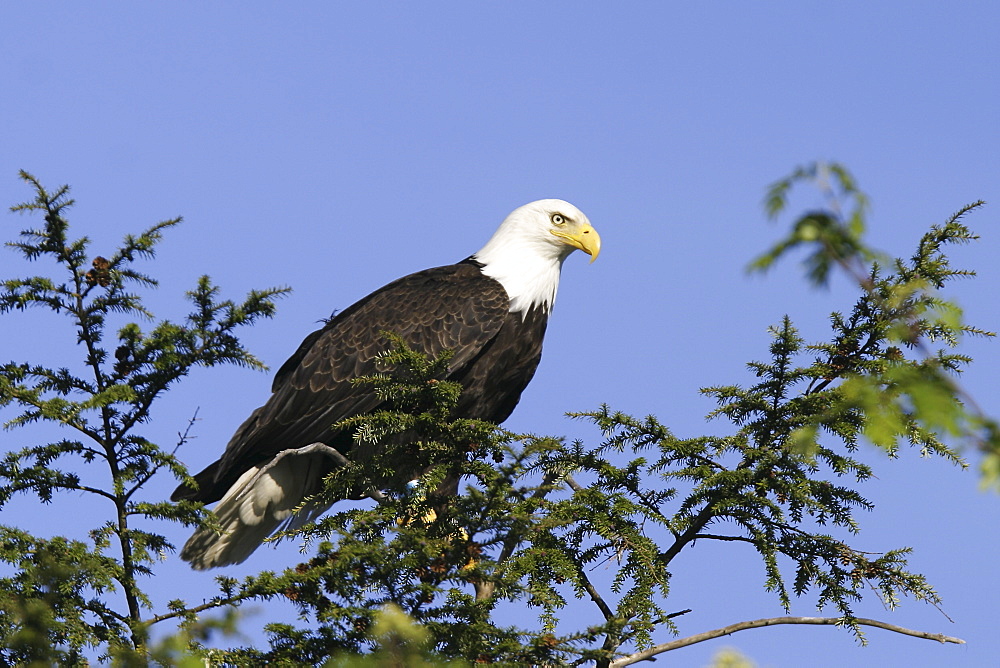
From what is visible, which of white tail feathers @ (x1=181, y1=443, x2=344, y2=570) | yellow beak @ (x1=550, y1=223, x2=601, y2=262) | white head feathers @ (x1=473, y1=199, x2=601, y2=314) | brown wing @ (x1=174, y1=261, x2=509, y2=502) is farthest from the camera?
yellow beak @ (x1=550, y1=223, x2=601, y2=262)

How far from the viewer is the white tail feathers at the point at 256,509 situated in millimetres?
6484

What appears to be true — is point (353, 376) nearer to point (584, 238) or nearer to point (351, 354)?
point (351, 354)

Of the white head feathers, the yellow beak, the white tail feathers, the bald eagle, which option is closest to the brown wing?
the bald eagle

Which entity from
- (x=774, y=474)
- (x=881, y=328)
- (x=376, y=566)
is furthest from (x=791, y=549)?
(x=376, y=566)

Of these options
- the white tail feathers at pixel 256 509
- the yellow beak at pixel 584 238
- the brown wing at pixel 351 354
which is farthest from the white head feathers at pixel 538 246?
the white tail feathers at pixel 256 509

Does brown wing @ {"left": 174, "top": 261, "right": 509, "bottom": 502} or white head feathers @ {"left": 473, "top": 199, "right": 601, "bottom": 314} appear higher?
white head feathers @ {"left": 473, "top": 199, "right": 601, "bottom": 314}

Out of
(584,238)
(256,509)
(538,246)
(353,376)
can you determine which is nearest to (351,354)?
(353,376)

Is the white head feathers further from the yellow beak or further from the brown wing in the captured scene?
the brown wing

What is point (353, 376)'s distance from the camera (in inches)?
263

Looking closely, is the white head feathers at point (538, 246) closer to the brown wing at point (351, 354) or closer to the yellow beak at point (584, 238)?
the yellow beak at point (584, 238)

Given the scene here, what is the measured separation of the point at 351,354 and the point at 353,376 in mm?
181

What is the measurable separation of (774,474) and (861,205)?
98.1 inches

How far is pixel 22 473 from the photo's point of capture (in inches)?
171

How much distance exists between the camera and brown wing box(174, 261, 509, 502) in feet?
21.7
